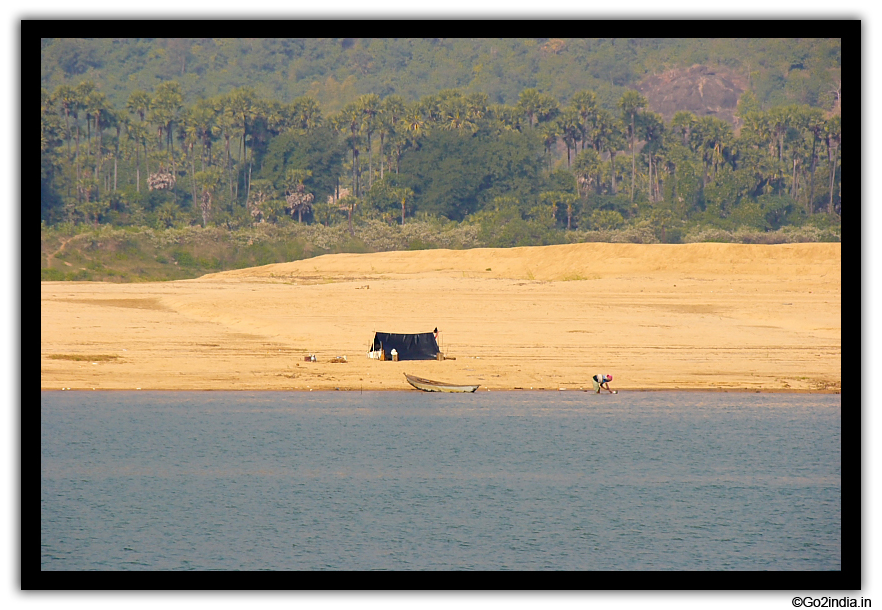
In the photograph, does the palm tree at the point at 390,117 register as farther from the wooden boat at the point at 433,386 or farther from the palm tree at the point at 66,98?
the wooden boat at the point at 433,386

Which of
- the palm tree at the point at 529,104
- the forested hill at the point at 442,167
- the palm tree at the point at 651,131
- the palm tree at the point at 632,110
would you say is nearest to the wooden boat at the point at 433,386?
the forested hill at the point at 442,167

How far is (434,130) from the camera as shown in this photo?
10450 cm

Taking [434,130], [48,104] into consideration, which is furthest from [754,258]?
[48,104]

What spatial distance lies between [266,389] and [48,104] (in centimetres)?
7807

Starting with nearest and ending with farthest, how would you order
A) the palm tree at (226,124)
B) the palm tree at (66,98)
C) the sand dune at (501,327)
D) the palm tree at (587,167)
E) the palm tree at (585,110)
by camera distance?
the sand dune at (501,327), the palm tree at (66,98), the palm tree at (226,124), the palm tree at (587,167), the palm tree at (585,110)

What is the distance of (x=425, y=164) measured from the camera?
101 metres

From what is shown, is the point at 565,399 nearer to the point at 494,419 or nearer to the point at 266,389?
the point at 494,419

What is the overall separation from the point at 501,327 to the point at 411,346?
4.75 meters

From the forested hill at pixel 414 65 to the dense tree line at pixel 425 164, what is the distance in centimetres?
4450

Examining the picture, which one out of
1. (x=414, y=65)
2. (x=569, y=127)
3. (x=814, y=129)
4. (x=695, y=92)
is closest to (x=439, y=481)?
(x=569, y=127)

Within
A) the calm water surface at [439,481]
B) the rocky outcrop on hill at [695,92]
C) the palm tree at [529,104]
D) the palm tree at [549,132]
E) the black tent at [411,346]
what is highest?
the rocky outcrop on hill at [695,92]

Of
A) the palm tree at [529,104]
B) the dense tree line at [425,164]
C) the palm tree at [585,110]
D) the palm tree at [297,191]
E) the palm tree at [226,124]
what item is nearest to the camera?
the dense tree line at [425,164]

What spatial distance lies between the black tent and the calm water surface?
294 cm

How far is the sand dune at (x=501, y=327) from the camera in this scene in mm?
32281
